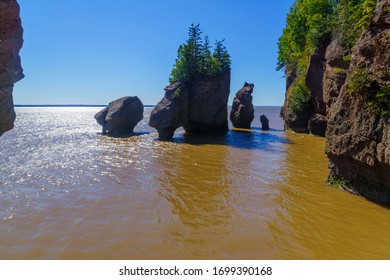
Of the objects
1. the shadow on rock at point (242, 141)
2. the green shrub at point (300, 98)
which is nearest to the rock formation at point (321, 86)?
the green shrub at point (300, 98)

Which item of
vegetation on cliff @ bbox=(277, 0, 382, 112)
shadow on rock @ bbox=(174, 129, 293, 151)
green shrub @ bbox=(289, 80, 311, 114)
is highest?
vegetation on cliff @ bbox=(277, 0, 382, 112)

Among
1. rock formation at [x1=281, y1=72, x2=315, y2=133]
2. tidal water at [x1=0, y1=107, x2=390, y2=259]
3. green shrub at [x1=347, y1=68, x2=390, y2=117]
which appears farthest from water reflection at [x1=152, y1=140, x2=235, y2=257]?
rock formation at [x1=281, y1=72, x2=315, y2=133]

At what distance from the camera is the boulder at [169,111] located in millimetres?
23422

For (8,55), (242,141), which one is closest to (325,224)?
(8,55)

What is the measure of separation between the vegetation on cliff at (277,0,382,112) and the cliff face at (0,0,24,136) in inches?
582

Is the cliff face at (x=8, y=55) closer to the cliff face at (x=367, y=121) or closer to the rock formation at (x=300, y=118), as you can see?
the cliff face at (x=367, y=121)

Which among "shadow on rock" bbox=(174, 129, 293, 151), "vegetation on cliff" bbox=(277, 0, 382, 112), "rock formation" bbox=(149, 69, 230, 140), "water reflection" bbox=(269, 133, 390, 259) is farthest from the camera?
"rock formation" bbox=(149, 69, 230, 140)

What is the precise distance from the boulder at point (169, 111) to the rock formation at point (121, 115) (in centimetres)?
455

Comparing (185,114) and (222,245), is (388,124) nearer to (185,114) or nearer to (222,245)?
(222,245)

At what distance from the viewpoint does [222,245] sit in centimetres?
562

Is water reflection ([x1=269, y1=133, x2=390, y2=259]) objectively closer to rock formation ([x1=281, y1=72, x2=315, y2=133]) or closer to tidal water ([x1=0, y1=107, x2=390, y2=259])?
tidal water ([x1=0, y1=107, x2=390, y2=259])

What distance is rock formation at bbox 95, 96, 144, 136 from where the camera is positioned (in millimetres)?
26906
